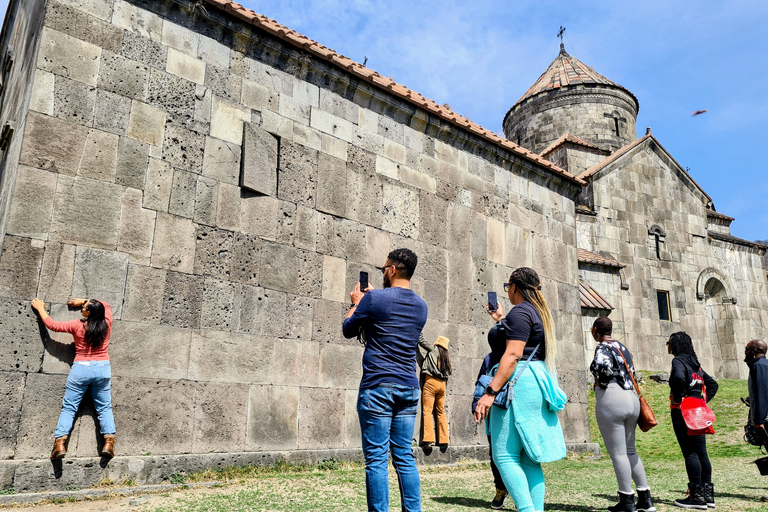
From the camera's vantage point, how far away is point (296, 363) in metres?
6.84

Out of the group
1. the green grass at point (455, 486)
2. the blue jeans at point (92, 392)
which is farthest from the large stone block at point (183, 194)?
the green grass at point (455, 486)

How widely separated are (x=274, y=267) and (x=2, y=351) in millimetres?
2817

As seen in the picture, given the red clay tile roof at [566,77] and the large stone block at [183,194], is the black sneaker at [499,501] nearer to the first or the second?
the large stone block at [183,194]

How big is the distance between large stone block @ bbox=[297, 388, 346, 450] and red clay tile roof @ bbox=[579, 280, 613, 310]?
28.5ft

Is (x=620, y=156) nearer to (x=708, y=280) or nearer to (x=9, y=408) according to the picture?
(x=708, y=280)

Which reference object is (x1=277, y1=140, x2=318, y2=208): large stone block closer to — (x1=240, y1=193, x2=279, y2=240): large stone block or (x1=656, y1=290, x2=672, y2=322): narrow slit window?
(x1=240, y1=193, x2=279, y2=240): large stone block

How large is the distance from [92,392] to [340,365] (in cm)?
289

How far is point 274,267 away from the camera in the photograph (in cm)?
685

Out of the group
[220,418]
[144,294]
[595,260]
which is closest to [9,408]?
[144,294]

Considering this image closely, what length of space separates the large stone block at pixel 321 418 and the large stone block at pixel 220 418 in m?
0.75

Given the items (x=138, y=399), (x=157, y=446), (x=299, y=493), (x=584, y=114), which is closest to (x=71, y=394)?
(x=138, y=399)

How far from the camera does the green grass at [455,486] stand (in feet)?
16.0

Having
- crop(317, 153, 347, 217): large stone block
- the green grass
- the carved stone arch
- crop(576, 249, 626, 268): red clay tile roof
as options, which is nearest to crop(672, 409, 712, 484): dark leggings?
the green grass

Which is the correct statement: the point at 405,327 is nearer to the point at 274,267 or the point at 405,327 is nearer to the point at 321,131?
the point at 274,267
